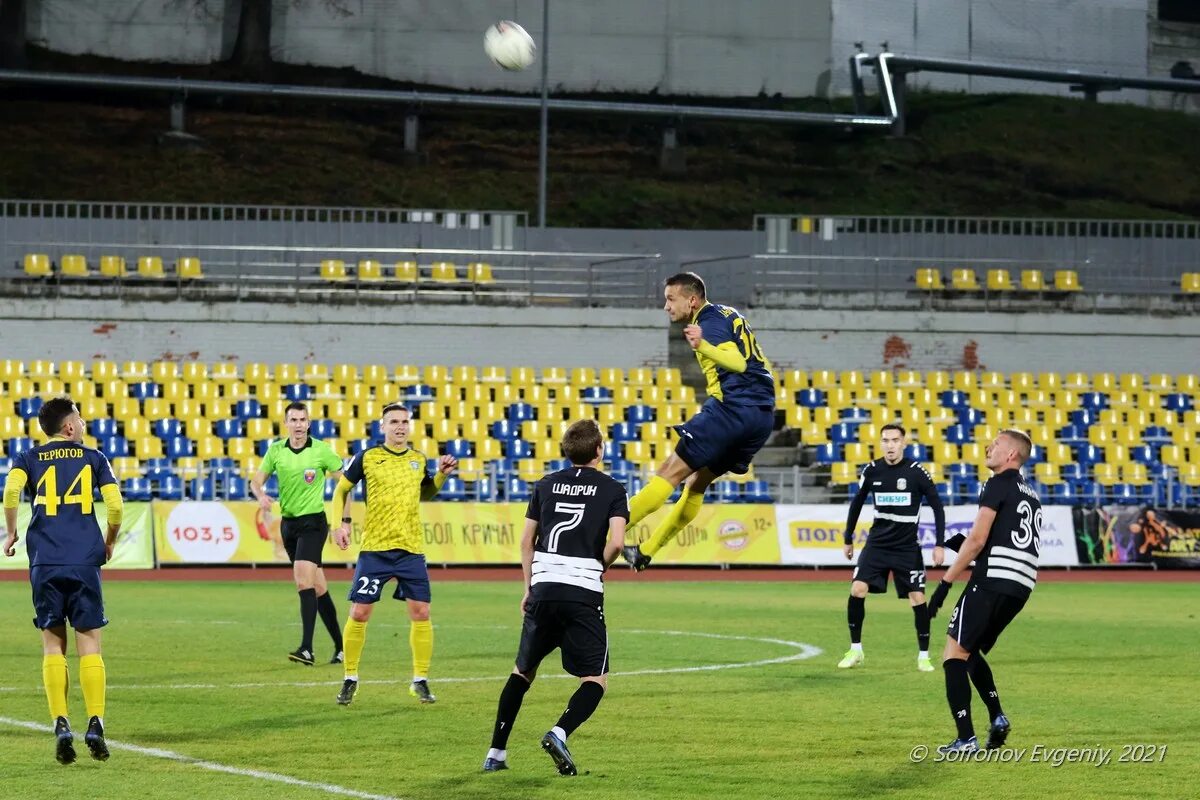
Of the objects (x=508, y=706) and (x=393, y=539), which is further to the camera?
(x=393, y=539)

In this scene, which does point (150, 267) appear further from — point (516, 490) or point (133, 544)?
point (516, 490)

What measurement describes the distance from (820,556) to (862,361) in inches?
360

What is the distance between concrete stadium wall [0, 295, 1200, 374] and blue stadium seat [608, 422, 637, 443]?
3.38 metres

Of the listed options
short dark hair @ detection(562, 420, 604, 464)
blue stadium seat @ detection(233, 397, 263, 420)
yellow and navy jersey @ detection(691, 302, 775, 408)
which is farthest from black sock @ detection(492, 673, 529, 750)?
blue stadium seat @ detection(233, 397, 263, 420)

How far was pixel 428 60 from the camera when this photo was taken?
52.2 meters

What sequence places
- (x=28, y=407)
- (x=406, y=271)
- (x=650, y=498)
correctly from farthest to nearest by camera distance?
(x=406, y=271) < (x=28, y=407) < (x=650, y=498)

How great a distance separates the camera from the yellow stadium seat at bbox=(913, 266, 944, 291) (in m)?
39.7

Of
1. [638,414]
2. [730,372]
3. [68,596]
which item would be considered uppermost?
[730,372]

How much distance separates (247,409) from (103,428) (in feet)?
8.85

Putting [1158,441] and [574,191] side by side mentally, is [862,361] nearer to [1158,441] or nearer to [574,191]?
[1158,441]

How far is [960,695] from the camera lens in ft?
33.3

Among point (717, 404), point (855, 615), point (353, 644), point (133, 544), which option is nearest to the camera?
point (717, 404)

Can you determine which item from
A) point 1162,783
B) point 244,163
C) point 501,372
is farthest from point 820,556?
point 244,163

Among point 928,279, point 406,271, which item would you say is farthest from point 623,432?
point 928,279
